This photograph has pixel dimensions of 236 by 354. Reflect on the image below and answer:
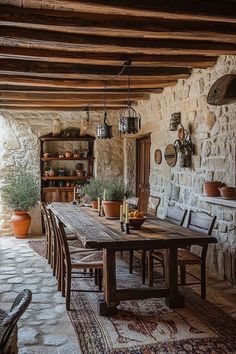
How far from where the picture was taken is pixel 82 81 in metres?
5.39

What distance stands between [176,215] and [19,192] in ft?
10.7

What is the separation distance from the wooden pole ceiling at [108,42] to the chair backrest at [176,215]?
62.4 inches

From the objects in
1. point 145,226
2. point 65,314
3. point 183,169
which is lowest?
point 65,314

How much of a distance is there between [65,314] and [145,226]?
105 centimetres

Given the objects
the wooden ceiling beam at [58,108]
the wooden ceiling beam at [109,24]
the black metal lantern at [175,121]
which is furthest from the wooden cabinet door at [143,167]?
the wooden ceiling beam at [109,24]

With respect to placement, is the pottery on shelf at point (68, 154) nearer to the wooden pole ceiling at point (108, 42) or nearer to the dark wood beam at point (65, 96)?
the dark wood beam at point (65, 96)

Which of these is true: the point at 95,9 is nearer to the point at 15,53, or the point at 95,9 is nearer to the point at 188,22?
the point at 188,22

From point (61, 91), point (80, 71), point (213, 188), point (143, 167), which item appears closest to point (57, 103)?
point (61, 91)

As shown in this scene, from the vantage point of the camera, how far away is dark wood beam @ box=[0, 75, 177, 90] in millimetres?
5113

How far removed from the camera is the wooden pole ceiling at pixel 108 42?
9.77 ft

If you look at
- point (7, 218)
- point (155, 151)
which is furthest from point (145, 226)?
point (7, 218)

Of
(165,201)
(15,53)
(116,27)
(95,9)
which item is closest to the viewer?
(95,9)

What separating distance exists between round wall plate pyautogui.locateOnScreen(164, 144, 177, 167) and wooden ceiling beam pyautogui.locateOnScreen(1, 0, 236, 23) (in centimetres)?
275

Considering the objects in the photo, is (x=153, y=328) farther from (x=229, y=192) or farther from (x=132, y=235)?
(x=229, y=192)
